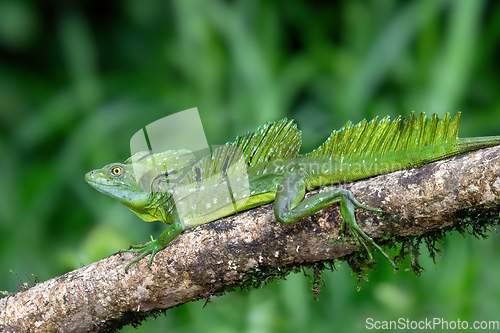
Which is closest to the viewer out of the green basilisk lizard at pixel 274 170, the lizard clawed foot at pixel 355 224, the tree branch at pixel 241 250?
the tree branch at pixel 241 250

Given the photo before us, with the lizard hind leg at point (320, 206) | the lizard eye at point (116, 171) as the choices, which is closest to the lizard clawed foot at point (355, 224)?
the lizard hind leg at point (320, 206)

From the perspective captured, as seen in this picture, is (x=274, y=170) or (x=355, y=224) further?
(x=274, y=170)

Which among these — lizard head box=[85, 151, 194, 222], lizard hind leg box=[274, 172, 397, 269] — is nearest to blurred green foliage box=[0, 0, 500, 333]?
lizard head box=[85, 151, 194, 222]

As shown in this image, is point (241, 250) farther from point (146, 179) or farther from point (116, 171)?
point (116, 171)

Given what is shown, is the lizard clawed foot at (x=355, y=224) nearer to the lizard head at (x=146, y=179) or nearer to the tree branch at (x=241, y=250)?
the tree branch at (x=241, y=250)

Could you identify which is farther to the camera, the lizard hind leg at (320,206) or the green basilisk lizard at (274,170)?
the green basilisk lizard at (274,170)

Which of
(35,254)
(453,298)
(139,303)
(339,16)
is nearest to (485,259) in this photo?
(453,298)

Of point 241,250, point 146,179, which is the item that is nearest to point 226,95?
point 146,179

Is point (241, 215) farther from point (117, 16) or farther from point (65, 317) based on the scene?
point (117, 16)
